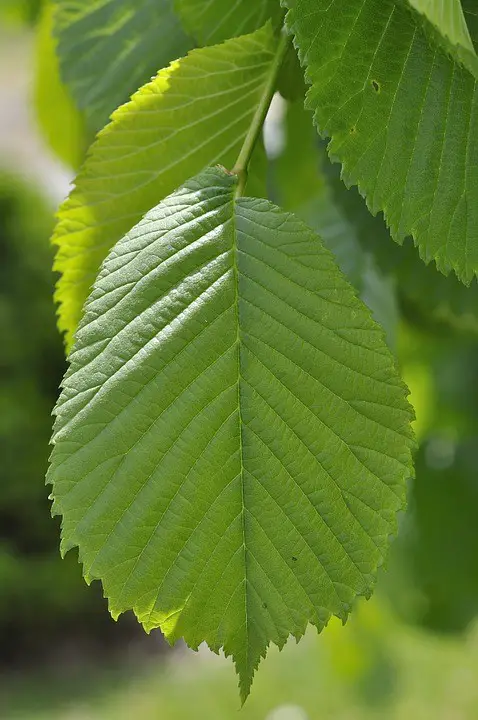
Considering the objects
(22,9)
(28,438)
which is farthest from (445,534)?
(28,438)

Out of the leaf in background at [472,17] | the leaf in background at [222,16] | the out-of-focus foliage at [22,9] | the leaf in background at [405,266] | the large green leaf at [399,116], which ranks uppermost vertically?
the out-of-focus foliage at [22,9]

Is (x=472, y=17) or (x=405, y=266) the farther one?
(x=405, y=266)

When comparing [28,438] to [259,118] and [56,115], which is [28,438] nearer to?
[56,115]

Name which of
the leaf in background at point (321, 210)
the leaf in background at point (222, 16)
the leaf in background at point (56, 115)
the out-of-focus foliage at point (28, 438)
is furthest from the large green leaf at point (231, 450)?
the out-of-focus foliage at point (28, 438)

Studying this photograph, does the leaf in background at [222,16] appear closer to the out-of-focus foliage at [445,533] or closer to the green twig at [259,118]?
the green twig at [259,118]

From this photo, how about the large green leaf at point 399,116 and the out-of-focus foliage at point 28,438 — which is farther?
the out-of-focus foliage at point 28,438

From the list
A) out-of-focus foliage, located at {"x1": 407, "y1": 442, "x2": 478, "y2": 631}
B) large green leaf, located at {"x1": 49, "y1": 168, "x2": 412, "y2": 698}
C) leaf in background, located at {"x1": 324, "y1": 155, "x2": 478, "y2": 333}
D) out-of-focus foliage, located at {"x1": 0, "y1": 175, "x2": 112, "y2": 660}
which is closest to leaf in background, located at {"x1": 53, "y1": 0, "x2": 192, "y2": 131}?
leaf in background, located at {"x1": 324, "y1": 155, "x2": 478, "y2": 333}

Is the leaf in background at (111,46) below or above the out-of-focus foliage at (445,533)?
above

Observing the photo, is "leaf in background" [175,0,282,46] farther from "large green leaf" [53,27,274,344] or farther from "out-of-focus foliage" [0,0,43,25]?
"out-of-focus foliage" [0,0,43,25]
